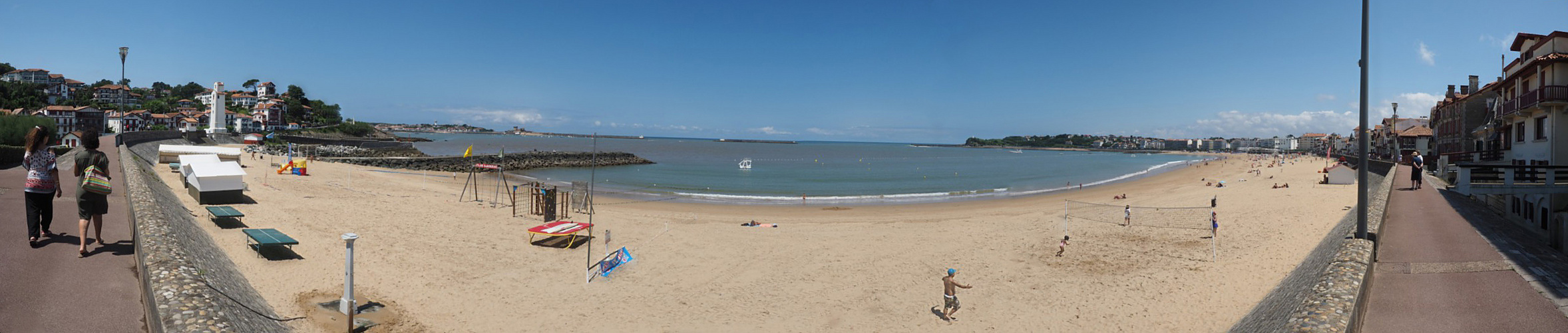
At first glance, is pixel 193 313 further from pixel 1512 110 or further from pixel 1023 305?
pixel 1512 110

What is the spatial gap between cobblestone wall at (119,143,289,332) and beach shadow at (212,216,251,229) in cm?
203

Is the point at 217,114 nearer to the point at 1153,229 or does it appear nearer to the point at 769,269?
the point at 769,269

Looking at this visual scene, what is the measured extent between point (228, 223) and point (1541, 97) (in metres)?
28.4

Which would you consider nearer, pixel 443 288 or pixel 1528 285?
pixel 1528 285

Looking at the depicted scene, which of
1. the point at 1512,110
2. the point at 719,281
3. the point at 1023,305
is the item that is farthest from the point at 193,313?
the point at 1512,110

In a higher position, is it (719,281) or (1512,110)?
(1512,110)

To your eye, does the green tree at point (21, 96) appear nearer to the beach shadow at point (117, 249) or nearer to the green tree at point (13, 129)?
the green tree at point (13, 129)

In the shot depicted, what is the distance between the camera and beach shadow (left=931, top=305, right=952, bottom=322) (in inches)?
374

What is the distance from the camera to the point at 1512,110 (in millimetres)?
15914

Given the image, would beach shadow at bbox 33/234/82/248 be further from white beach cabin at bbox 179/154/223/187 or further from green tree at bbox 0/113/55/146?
green tree at bbox 0/113/55/146

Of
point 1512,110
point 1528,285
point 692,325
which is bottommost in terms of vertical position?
point 692,325

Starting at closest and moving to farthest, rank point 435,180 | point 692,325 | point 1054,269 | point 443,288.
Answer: point 692,325 → point 443,288 → point 1054,269 → point 435,180

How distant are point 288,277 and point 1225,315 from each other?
14.3 meters

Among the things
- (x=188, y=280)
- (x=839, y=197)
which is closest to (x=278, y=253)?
(x=188, y=280)
